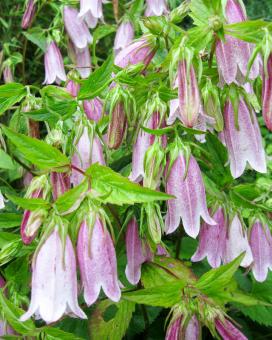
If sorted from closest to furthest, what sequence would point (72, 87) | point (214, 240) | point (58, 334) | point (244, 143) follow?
point (58, 334), point (244, 143), point (214, 240), point (72, 87)

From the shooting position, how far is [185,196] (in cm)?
123

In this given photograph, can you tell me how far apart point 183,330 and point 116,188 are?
0.31 meters

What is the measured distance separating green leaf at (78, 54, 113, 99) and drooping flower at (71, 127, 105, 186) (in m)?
0.08

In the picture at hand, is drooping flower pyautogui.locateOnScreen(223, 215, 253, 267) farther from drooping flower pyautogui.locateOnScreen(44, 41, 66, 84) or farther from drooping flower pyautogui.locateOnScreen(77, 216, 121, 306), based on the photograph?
drooping flower pyautogui.locateOnScreen(44, 41, 66, 84)

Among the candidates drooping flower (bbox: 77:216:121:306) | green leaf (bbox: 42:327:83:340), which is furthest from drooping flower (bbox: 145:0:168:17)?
green leaf (bbox: 42:327:83:340)

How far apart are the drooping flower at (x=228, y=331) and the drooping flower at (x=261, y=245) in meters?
0.40

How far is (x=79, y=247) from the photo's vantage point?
1084 millimetres

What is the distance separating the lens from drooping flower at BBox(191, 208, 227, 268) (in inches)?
54.2

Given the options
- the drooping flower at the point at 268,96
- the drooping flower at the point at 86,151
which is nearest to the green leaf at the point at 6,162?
the drooping flower at the point at 86,151

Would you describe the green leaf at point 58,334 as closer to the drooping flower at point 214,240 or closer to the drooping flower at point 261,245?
the drooping flower at point 214,240

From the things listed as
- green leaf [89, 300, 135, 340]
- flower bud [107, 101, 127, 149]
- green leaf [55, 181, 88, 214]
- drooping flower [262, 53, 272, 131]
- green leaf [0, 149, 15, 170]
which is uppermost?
drooping flower [262, 53, 272, 131]

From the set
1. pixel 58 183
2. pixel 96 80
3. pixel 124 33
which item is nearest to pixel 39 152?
pixel 58 183

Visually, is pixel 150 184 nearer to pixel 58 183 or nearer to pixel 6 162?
pixel 58 183

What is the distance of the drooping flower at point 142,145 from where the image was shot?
1.22 m
